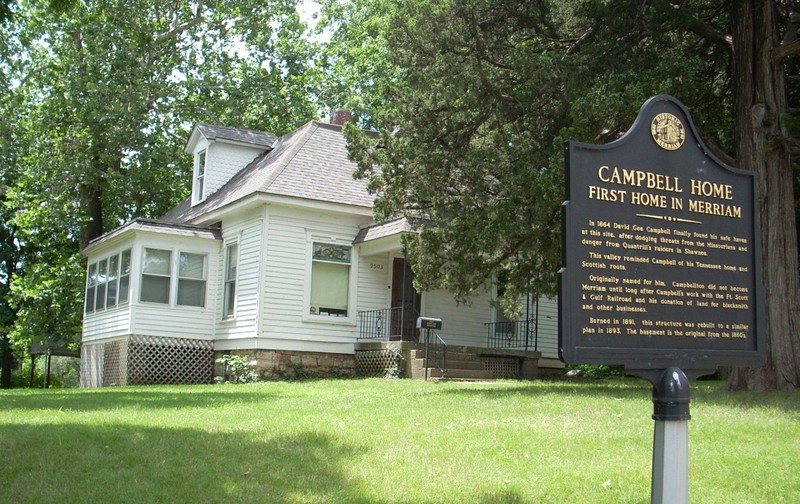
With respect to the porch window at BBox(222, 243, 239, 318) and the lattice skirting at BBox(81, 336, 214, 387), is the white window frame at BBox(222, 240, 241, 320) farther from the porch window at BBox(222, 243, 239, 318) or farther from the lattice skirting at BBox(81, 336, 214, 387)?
the lattice skirting at BBox(81, 336, 214, 387)

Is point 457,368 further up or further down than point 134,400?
further up

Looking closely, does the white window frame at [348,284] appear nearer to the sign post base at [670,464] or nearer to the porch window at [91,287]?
the porch window at [91,287]

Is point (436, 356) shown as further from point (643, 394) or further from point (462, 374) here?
point (643, 394)

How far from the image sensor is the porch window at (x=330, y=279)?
23328 millimetres

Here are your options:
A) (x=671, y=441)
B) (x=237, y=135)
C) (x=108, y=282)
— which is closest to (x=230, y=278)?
(x=108, y=282)

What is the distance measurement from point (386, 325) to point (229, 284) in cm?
436

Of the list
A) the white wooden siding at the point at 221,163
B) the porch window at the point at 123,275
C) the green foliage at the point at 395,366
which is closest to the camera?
the green foliage at the point at 395,366

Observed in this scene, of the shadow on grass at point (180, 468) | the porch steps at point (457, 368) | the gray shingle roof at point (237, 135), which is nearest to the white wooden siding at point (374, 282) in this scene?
the porch steps at point (457, 368)

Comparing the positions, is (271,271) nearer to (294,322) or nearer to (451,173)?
(294,322)

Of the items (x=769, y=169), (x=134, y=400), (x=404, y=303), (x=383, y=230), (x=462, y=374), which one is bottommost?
(x=134, y=400)

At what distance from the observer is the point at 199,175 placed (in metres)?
27.8

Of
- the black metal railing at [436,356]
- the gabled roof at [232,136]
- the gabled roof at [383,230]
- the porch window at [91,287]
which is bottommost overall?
the black metal railing at [436,356]

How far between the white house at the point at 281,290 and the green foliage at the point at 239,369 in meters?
0.26

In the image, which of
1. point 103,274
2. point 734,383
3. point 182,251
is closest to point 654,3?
point 734,383
